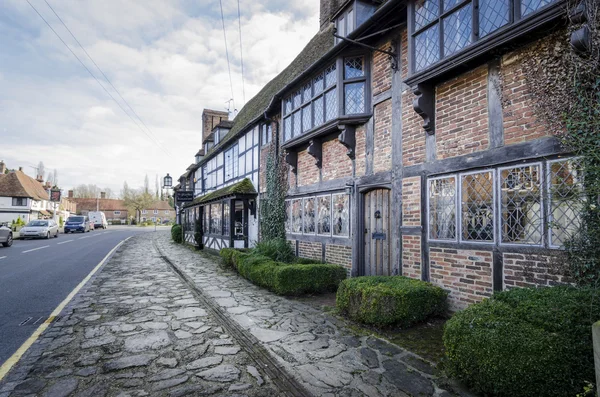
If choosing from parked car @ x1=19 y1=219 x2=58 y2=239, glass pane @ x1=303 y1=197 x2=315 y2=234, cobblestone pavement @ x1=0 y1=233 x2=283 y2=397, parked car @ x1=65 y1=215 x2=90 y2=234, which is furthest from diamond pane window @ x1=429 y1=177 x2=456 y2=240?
parked car @ x1=65 y1=215 x2=90 y2=234

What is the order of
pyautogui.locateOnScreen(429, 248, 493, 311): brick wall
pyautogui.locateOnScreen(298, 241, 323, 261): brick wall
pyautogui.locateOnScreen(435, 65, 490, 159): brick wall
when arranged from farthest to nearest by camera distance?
pyautogui.locateOnScreen(298, 241, 323, 261): brick wall → pyautogui.locateOnScreen(435, 65, 490, 159): brick wall → pyautogui.locateOnScreen(429, 248, 493, 311): brick wall

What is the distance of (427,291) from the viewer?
208 inches

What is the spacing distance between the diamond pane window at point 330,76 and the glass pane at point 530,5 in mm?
4446

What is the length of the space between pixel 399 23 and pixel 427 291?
5330 millimetres

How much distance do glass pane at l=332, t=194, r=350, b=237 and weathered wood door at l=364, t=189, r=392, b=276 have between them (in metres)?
0.67

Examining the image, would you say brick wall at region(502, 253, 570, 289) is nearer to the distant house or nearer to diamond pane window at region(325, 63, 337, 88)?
diamond pane window at region(325, 63, 337, 88)

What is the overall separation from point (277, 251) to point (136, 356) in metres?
6.20

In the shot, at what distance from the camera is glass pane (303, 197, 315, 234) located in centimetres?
1001

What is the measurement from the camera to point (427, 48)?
5895 mm

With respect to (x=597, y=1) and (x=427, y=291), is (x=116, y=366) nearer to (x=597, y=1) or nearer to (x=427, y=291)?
(x=427, y=291)

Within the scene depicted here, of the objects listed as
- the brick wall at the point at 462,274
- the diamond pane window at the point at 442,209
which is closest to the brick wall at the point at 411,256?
the brick wall at the point at 462,274

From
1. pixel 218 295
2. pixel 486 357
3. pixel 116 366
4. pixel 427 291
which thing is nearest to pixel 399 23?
pixel 427 291

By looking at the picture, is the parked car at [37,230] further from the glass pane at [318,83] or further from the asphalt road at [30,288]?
the glass pane at [318,83]

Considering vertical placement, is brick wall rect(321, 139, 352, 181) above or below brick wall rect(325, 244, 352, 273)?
above
